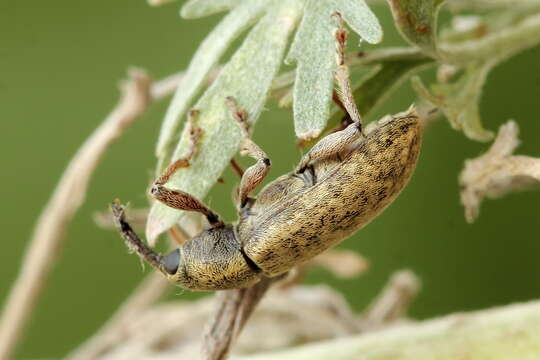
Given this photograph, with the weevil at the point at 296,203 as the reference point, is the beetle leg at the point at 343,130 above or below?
above

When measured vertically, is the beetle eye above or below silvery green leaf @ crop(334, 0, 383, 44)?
below

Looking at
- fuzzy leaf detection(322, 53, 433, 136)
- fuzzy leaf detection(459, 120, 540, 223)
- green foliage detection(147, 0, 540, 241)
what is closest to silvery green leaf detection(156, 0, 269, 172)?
green foliage detection(147, 0, 540, 241)

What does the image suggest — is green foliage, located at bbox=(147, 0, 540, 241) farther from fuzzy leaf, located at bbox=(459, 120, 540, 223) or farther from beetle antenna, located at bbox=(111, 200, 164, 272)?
beetle antenna, located at bbox=(111, 200, 164, 272)

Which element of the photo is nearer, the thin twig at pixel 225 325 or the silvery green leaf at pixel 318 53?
the silvery green leaf at pixel 318 53

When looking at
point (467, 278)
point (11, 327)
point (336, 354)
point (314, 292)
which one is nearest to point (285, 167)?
point (314, 292)

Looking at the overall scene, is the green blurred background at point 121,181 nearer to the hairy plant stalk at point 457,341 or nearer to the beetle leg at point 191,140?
the hairy plant stalk at point 457,341

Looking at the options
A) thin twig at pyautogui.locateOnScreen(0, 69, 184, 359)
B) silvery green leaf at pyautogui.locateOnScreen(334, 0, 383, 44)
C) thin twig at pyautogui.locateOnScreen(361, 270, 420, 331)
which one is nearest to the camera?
silvery green leaf at pyautogui.locateOnScreen(334, 0, 383, 44)

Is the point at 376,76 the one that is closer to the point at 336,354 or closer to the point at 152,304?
the point at 336,354

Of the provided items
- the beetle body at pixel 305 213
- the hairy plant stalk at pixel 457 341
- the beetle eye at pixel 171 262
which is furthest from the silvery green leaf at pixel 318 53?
the hairy plant stalk at pixel 457 341
